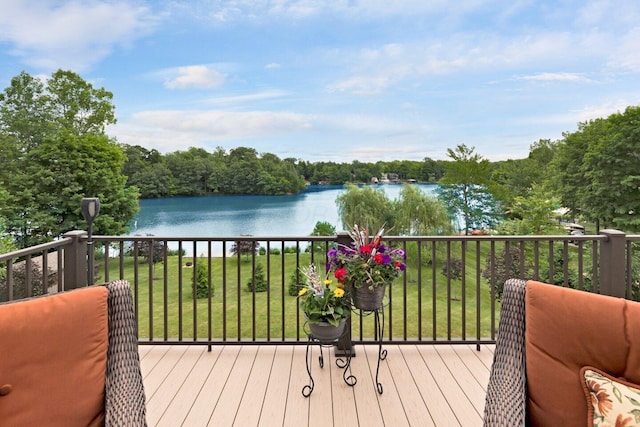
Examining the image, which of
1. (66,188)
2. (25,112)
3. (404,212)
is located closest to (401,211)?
(404,212)

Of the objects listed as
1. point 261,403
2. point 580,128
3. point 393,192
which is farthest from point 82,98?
point 580,128

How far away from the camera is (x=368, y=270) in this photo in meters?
2.35

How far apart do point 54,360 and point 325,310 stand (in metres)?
1.41

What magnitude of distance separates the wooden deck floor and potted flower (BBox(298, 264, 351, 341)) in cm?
41

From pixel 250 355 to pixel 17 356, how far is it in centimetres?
185

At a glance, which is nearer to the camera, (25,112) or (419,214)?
(419,214)

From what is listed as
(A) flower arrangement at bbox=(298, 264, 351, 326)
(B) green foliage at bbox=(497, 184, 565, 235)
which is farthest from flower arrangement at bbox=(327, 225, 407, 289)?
(B) green foliage at bbox=(497, 184, 565, 235)

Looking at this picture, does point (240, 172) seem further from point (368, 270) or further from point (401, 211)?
point (368, 270)

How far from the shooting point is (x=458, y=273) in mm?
11906

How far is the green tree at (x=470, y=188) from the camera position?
50.3 ft

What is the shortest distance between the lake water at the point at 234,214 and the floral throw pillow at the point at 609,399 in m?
10.1

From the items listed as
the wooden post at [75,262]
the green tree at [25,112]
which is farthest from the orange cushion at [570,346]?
the green tree at [25,112]

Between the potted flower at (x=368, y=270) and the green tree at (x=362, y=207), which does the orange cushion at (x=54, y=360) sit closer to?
the potted flower at (x=368, y=270)

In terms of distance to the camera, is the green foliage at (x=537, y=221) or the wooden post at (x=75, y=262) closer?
the wooden post at (x=75, y=262)
